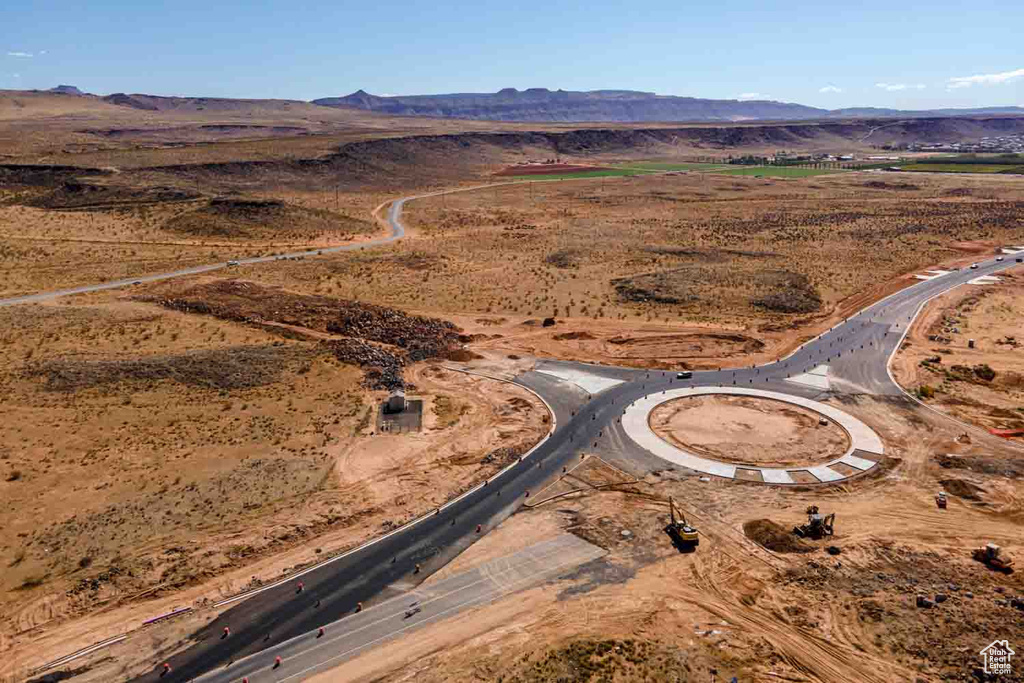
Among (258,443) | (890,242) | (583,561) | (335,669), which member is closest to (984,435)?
(583,561)

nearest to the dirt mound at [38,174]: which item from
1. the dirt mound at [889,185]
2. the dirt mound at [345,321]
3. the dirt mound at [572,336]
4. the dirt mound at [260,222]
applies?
the dirt mound at [260,222]

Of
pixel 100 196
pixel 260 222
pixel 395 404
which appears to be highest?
pixel 100 196

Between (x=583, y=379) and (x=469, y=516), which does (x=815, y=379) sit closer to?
(x=583, y=379)

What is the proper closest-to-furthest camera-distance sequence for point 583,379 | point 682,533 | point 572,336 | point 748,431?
point 682,533, point 748,431, point 583,379, point 572,336

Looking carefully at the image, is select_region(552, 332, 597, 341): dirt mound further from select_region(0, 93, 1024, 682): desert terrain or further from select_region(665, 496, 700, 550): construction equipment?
select_region(665, 496, 700, 550): construction equipment

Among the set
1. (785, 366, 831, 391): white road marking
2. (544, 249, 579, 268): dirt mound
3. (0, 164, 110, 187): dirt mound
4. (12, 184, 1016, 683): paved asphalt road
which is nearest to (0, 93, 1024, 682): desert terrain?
(544, 249, 579, 268): dirt mound

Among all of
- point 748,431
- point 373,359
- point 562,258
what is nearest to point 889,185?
point 562,258
